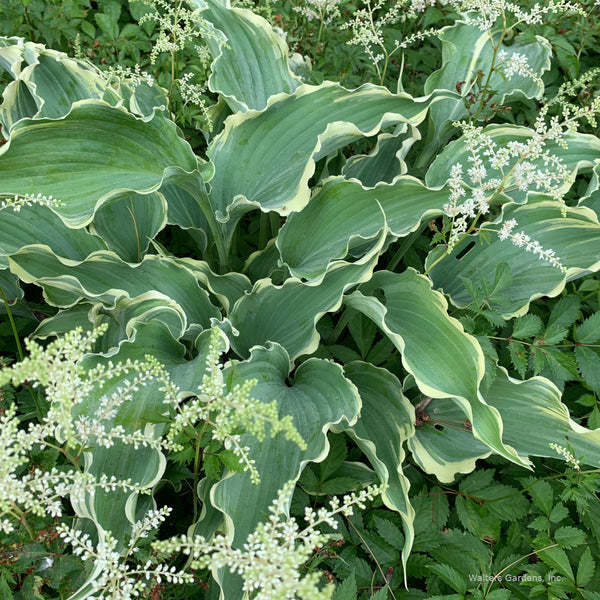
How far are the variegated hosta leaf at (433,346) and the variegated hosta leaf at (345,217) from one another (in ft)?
0.49

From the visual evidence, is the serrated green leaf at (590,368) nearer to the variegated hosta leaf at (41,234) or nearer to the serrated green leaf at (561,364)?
the serrated green leaf at (561,364)

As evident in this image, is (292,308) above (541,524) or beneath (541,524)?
above

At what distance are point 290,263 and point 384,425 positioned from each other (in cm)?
59

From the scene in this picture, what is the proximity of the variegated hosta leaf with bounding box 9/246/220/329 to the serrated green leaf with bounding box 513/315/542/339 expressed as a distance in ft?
2.89

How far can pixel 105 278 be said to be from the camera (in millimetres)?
1639

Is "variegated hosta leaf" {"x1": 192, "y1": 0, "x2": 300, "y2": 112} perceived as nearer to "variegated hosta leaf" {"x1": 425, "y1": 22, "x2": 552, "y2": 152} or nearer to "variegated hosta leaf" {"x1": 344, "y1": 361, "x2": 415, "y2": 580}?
"variegated hosta leaf" {"x1": 425, "y1": 22, "x2": 552, "y2": 152}

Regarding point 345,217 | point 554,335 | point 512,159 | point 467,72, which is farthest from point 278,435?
point 467,72

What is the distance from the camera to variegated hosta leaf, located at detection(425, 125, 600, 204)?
186cm

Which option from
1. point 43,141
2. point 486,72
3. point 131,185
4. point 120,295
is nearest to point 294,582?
point 120,295

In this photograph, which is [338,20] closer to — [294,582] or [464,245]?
[464,245]

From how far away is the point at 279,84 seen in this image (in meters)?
2.05

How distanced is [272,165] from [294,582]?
1.31 m

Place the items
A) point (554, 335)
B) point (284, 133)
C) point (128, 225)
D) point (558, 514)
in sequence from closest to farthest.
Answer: point (558, 514) → point (554, 335) → point (284, 133) → point (128, 225)

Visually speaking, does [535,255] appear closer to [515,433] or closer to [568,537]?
[515,433]
